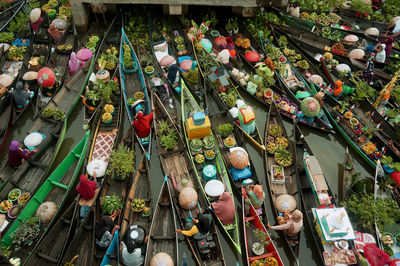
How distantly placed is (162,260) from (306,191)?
246 inches

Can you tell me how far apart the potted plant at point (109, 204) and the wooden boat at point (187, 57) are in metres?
6.64

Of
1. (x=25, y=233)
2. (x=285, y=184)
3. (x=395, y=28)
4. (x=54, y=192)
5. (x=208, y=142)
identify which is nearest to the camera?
(x=25, y=233)

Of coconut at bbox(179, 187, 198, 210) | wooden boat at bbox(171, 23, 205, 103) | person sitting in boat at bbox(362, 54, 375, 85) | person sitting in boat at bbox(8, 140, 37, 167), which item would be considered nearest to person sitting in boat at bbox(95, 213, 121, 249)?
coconut at bbox(179, 187, 198, 210)

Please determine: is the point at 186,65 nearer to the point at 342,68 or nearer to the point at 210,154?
the point at 210,154

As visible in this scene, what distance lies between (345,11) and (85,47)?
57.4 ft

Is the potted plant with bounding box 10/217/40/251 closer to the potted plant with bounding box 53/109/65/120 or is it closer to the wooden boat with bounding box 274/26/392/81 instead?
the potted plant with bounding box 53/109/65/120

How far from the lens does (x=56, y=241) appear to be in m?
9.80

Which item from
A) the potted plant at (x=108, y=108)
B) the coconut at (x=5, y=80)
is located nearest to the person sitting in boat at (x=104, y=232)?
the potted plant at (x=108, y=108)

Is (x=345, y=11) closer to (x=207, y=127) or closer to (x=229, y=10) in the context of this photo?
(x=229, y=10)

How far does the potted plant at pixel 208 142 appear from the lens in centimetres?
1236

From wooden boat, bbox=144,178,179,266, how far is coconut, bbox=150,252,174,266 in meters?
0.24

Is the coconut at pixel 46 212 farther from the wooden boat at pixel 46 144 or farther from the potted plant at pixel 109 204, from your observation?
the potted plant at pixel 109 204

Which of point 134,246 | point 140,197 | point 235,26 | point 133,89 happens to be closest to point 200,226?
point 134,246

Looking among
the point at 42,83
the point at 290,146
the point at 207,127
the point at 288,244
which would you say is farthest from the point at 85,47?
the point at 288,244
